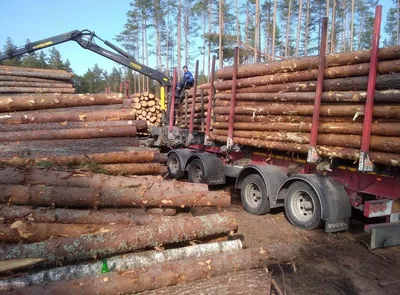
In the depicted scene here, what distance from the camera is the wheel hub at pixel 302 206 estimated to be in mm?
5777

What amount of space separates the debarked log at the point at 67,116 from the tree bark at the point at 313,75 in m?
2.89

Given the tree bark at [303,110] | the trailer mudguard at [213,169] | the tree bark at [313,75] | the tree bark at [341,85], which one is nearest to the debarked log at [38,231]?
the tree bark at [303,110]

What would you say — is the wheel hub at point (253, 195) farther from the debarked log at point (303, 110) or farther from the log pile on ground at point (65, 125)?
the log pile on ground at point (65, 125)

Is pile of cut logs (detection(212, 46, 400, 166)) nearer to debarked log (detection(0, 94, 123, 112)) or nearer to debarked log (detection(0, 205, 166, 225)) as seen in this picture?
debarked log (detection(0, 94, 123, 112))

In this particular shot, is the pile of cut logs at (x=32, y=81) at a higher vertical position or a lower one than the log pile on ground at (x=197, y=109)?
higher

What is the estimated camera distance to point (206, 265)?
11.1ft

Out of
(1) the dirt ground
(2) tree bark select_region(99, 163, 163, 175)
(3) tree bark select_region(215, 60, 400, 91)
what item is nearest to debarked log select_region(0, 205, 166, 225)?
(2) tree bark select_region(99, 163, 163, 175)

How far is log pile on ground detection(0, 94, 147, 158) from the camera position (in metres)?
5.30

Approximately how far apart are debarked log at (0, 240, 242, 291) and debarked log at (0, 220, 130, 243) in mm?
430

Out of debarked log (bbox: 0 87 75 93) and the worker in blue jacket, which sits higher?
the worker in blue jacket

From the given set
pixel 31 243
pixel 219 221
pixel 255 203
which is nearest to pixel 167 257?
pixel 219 221

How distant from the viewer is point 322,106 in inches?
221

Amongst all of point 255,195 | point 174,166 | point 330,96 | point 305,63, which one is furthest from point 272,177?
point 174,166

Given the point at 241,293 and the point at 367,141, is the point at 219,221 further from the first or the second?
the point at 367,141
